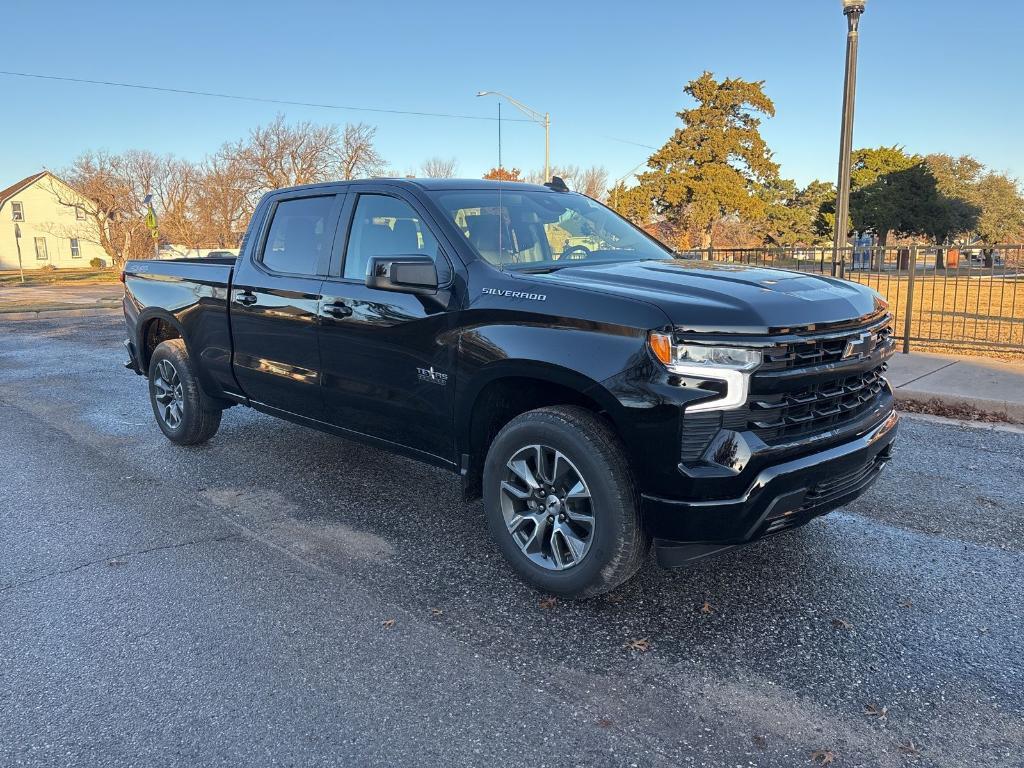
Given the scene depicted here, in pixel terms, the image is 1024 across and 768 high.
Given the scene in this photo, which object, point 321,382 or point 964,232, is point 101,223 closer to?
point 321,382

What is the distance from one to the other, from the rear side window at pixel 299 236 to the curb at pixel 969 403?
564 cm

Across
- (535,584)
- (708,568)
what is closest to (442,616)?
(535,584)

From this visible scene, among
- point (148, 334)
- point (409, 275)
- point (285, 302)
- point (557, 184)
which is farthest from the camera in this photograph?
point (148, 334)

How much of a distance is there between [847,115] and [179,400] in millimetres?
9939

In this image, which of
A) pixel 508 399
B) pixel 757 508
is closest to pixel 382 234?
pixel 508 399

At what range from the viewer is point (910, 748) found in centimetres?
251

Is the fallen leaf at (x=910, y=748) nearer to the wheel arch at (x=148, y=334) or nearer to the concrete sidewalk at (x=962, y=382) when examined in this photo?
the concrete sidewalk at (x=962, y=382)

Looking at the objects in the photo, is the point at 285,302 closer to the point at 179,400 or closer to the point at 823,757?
the point at 179,400

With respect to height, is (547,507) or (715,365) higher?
(715,365)

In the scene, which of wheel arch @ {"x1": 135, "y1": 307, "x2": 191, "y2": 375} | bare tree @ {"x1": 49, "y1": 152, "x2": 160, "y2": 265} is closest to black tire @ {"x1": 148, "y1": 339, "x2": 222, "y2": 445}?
wheel arch @ {"x1": 135, "y1": 307, "x2": 191, "y2": 375}

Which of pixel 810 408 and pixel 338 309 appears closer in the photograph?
pixel 810 408

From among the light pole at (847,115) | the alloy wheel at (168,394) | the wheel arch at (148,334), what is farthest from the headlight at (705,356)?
the light pole at (847,115)

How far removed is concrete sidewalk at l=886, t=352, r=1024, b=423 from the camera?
7074 millimetres

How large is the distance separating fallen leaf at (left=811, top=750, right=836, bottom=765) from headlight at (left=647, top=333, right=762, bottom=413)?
1.19 m
